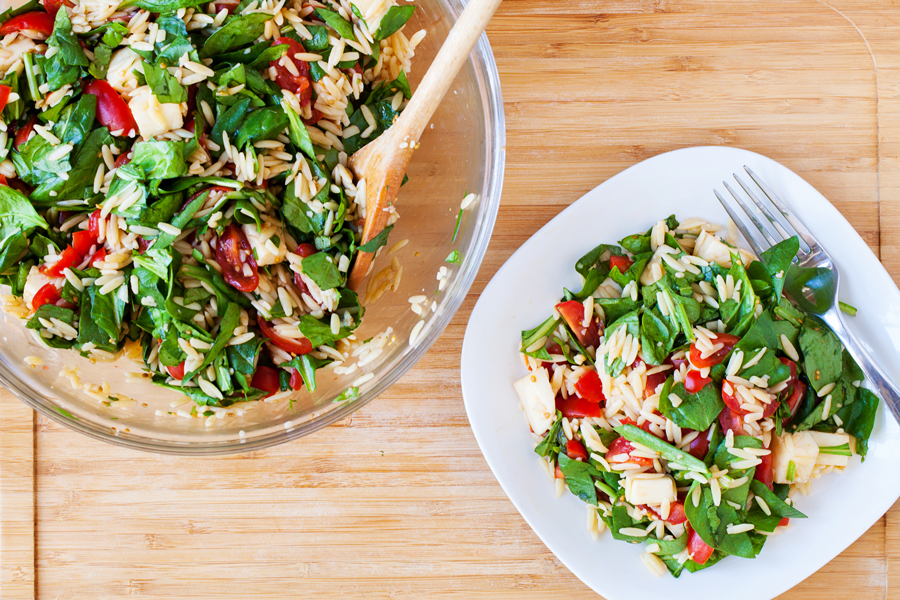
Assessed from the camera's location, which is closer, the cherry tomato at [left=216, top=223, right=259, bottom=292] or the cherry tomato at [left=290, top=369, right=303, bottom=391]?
the cherry tomato at [left=216, top=223, right=259, bottom=292]

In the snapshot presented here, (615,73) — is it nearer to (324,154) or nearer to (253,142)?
(324,154)

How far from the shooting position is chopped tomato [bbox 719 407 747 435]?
1.27 m

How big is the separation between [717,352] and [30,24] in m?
1.43

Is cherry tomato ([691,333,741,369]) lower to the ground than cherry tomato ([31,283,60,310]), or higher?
lower

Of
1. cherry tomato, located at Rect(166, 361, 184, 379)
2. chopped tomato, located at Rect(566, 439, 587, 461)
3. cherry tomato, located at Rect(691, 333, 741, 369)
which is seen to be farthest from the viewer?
chopped tomato, located at Rect(566, 439, 587, 461)

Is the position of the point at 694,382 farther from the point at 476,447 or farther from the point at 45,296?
the point at 45,296

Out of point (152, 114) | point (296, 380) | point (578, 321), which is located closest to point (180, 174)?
point (152, 114)

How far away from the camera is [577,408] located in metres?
1.38

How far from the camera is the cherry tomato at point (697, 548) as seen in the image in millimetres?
1329

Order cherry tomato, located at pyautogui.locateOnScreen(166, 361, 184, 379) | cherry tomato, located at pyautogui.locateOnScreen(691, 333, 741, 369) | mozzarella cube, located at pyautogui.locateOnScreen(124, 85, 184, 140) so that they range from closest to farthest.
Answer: mozzarella cube, located at pyautogui.locateOnScreen(124, 85, 184, 140) < cherry tomato, located at pyautogui.locateOnScreen(166, 361, 184, 379) < cherry tomato, located at pyautogui.locateOnScreen(691, 333, 741, 369)

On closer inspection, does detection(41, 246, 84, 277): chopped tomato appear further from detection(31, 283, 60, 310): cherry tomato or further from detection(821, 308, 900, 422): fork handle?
detection(821, 308, 900, 422): fork handle

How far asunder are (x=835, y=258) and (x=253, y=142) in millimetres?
1309

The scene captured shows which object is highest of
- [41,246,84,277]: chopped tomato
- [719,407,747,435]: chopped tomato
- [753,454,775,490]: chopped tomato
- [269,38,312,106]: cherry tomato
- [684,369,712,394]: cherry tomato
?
[269,38,312,106]: cherry tomato

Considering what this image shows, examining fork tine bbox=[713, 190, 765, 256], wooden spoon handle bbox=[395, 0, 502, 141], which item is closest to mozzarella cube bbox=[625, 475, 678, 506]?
fork tine bbox=[713, 190, 765, 256]
